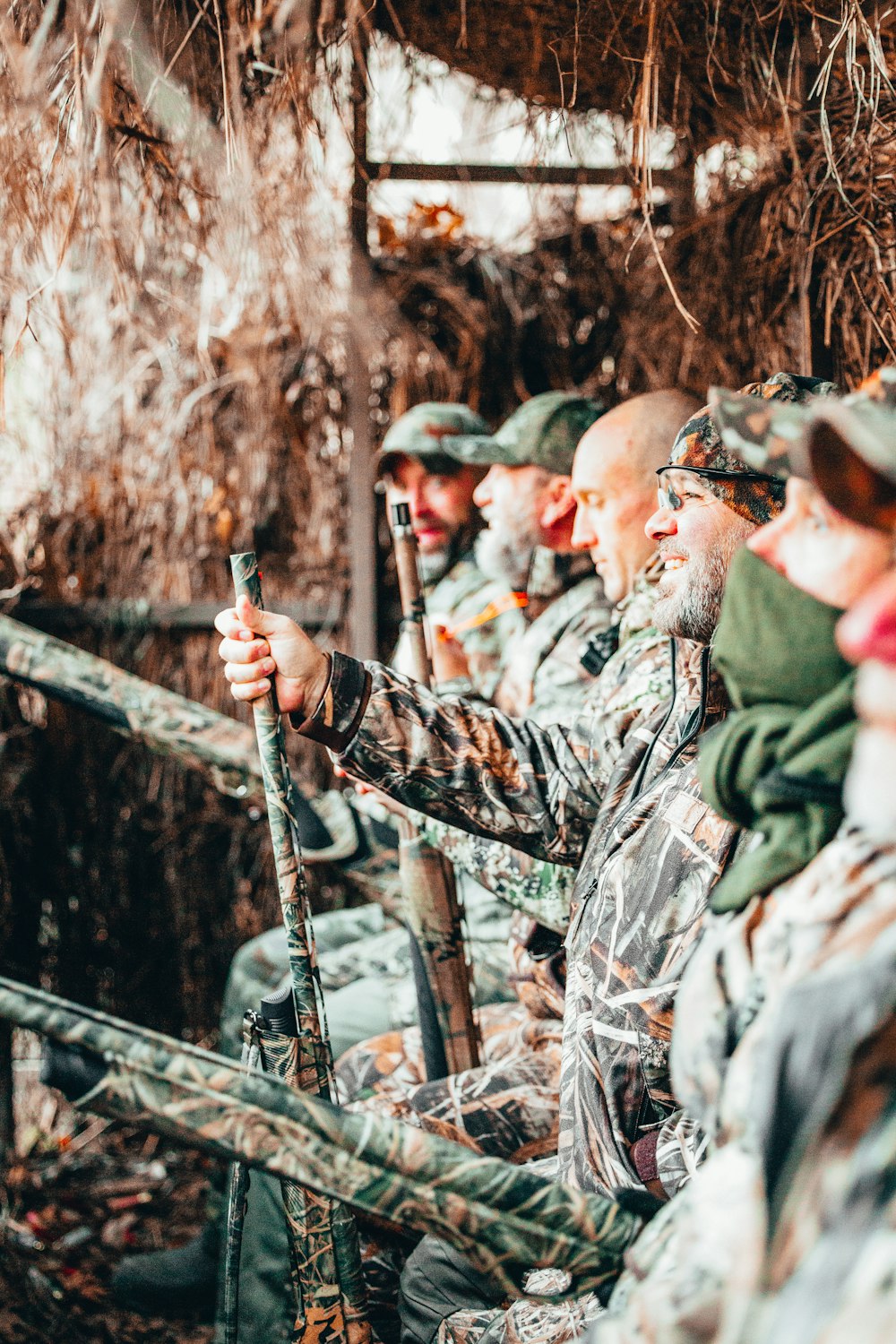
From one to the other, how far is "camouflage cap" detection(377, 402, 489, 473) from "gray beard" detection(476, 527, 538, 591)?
450mm

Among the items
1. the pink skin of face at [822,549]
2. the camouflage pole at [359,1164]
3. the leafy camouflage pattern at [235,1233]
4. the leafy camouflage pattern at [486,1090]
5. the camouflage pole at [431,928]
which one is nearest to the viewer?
the pink skin of face at [822,549]

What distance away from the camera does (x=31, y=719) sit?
13.4 ft

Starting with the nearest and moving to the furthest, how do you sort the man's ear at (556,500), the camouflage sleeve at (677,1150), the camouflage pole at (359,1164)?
the camouflage pole at (359,1164) < the camouflage sleeve at (677,1150) < the man's ear at (556,500)

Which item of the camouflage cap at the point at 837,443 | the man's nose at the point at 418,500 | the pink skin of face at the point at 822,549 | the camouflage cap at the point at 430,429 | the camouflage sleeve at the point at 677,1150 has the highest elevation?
the camouflage cap at the point at 430,429

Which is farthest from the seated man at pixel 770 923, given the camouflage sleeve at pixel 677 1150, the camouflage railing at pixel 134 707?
the camouflage railing at pixel 134 707

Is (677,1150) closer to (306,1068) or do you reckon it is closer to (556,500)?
(306,1068)

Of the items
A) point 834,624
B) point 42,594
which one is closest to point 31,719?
point 42,594

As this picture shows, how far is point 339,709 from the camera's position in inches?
82.4

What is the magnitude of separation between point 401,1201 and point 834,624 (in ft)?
2.74

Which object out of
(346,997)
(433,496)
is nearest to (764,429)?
(346,997)

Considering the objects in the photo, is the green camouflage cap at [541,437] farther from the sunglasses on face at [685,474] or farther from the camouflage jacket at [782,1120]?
the camouflage jacket at [782,1120]

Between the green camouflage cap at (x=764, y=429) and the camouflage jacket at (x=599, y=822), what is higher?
the green camouflage cap at (x=764, y=429)

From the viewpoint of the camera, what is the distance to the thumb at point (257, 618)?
1.96m

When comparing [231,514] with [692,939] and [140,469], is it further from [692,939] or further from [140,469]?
[692,939]
